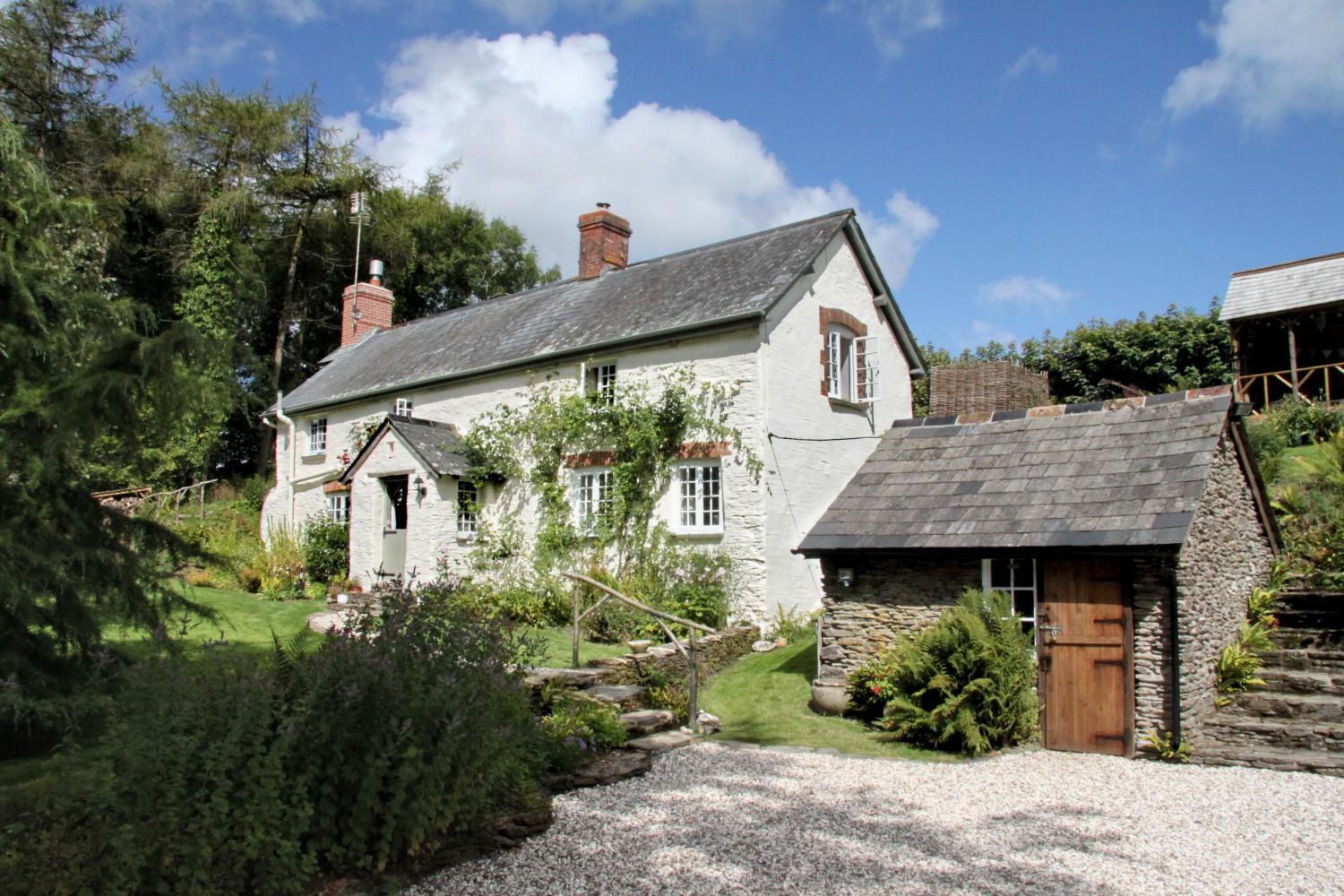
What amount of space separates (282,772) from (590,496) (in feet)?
42.0

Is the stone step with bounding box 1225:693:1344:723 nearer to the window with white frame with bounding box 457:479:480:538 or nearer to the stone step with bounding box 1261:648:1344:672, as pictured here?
the stone step with bounding box 1261:648:1344:672

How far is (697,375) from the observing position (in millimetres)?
16672

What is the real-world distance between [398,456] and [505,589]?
365cm

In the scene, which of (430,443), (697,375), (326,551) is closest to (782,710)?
(697,375)

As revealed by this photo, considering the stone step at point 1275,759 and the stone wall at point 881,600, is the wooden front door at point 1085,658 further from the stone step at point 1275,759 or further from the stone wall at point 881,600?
the stone wall at point 881,600

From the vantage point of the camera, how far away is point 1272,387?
25016 mm

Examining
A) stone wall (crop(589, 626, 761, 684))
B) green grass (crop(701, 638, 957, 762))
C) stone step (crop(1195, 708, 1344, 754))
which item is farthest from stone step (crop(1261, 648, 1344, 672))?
stone wall (crop(589, 626, 761, 684))

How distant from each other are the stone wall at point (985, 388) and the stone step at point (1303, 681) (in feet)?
47.3

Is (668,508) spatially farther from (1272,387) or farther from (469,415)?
(1272,387)

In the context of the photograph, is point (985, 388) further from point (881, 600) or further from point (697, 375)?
point (881, 600)

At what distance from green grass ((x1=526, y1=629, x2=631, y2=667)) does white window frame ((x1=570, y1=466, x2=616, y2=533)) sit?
2.36 m

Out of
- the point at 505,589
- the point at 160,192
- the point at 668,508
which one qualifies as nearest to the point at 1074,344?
the point at 668,508

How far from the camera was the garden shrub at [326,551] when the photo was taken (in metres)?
20.7

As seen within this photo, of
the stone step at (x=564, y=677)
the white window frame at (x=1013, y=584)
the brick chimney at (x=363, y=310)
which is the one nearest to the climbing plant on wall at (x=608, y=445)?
the white window frame at (x=1013, y=584)
